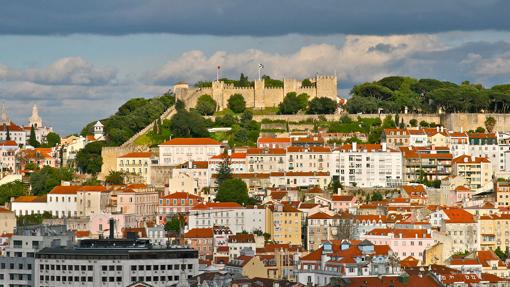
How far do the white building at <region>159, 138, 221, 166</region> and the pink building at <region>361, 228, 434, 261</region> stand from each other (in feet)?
74.2

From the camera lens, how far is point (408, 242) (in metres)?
79.3

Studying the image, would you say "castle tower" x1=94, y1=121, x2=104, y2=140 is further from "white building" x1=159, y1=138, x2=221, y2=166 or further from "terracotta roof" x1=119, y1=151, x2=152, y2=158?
"white building" x1=159, y1=138, x2=221, y2=166

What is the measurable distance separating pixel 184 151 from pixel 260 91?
41.8 feet

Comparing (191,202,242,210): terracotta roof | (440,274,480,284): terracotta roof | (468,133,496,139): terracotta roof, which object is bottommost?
(440,274,480,284): terracotta roof

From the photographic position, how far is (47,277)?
6725cm

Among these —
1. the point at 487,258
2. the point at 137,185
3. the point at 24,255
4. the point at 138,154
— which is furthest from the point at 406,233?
the point at 138,154

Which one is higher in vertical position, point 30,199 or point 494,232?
point 30,199

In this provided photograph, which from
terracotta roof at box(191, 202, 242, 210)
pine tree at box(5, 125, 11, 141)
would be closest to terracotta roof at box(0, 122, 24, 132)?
pine tree at box(5, 125, 11, 141)

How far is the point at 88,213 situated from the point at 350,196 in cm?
1487

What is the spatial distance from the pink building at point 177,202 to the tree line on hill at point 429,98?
21.6m

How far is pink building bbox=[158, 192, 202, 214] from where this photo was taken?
298 feet

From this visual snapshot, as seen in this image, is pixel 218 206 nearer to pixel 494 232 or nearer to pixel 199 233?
pixel 199 233

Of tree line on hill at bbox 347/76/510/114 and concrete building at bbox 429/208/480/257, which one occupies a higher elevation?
tree line on hill at bbox 347/76/510/114

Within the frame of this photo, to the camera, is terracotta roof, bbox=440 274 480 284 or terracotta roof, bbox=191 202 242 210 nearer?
terracotta roof, bbox=440 274 480 284
